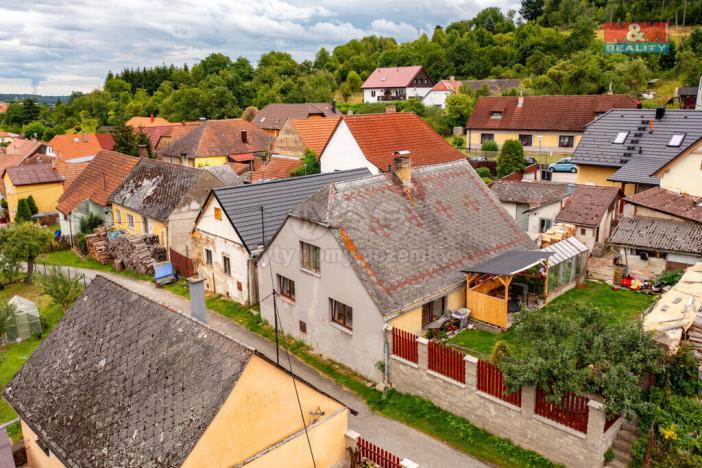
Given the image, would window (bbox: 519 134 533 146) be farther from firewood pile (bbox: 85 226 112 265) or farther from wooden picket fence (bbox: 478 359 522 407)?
wooden picket fence (bbox: 478 359 522 407)

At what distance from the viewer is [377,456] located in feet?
42.6

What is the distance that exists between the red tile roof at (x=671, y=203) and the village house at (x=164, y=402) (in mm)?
20854

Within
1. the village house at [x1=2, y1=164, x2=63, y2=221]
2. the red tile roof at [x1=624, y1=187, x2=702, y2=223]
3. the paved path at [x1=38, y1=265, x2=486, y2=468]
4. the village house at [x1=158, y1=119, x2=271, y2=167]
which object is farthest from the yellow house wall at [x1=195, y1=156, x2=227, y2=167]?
the red tile roof at [x1=624, y1=187, x2=702, y2=223]

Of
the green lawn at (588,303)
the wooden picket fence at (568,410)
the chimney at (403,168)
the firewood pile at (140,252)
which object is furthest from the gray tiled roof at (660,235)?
the firewood pile at (140,252)

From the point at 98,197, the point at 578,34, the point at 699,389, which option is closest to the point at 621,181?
the point at 699,389

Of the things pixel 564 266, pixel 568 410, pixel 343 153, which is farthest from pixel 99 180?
pixel 568 410

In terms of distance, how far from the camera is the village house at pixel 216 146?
183 feet

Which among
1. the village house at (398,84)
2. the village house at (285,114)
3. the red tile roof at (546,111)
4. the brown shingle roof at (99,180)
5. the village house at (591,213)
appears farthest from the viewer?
the village house at (398,84)

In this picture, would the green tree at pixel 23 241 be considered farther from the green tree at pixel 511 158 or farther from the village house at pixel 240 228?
the green tree at pixel 511 158

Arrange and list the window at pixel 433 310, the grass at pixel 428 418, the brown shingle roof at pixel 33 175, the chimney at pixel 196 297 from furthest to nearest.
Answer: the brown shingle roof at pixel 33 175 → the window at pixel 433 310 → the chimney at pixel 196 297 → the grass at pixel 428 418

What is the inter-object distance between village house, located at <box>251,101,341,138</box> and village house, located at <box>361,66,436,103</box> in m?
25.8

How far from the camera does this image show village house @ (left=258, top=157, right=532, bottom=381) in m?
18.1

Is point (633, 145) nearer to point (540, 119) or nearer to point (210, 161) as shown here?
point (540, 119)

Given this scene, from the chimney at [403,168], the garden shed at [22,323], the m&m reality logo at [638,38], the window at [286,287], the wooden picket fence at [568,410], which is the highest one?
the m&m reality logo at [638,38]
